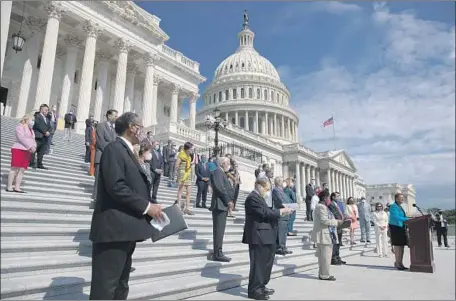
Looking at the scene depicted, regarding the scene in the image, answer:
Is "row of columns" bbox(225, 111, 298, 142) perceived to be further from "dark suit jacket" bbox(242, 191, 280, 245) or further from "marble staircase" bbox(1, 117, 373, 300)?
"dark suit jacket" bbox(242, 191, 280, 245)

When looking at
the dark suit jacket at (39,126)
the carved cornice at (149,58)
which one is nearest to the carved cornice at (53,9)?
the carved cornice at (149,58)

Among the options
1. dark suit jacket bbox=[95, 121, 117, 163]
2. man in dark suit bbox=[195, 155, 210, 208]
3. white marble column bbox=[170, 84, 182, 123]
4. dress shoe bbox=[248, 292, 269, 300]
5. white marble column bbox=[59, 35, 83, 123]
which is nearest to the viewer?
dress shoe bbox=[248, 292, 269, 300]

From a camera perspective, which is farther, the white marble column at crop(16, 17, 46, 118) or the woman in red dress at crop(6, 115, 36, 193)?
the white marble column at crop(16, 17, 46, 118)

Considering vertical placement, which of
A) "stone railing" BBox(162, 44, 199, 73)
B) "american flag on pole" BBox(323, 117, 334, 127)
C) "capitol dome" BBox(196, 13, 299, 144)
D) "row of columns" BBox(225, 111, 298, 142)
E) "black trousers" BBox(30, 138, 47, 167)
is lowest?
"black trousers" BBox(30, 138, 47, 167)

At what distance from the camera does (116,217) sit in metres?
3.00

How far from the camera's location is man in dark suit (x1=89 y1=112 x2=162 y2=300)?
2926 mm

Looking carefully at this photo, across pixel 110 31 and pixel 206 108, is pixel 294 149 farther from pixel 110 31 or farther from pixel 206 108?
pixel 110 31

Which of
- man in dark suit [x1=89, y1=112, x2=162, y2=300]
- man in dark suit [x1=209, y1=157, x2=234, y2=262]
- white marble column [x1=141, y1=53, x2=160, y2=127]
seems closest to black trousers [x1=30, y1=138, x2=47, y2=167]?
man in dark suit [x1=209, y1=157, x2=234, y2=262]

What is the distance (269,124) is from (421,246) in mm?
75775

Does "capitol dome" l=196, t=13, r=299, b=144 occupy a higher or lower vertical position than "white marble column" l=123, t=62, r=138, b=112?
higher

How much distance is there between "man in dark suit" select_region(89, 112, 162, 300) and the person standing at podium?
756cm

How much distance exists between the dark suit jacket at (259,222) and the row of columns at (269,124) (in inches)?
2928

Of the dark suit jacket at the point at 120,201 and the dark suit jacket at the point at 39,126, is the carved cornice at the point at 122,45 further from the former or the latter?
the dark suit jacket at the point at 120,201

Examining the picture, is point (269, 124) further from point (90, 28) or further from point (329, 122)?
point (90, 28)
